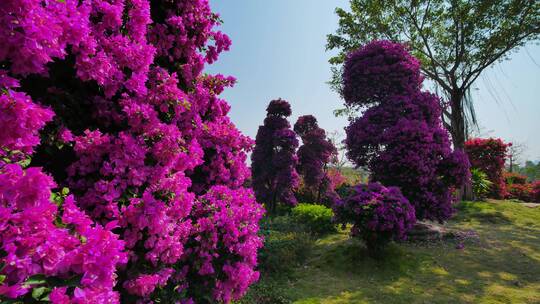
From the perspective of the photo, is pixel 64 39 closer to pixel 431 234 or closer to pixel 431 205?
pixel 431 205

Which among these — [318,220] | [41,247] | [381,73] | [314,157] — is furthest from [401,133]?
[41,247]

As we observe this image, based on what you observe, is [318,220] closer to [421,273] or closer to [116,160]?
[421,273]

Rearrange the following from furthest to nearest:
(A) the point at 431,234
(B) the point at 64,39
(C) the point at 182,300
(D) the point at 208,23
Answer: (A) the point at 431,234
(D) the point at 208,23
(C) the point at 182,300
(B) the point at 64,39

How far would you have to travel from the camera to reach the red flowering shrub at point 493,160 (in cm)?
2175

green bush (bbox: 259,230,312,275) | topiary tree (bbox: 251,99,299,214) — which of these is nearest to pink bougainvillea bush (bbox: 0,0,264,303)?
green bush (bbox: 259,230,312,275)

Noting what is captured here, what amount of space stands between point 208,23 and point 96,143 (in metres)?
2.63

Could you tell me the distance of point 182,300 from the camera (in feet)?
13.5

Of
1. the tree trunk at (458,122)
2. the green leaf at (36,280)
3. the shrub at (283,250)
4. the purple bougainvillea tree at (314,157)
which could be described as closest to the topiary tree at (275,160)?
the purple bougainvillea tree at (314,157)

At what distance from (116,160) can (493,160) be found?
2468cm

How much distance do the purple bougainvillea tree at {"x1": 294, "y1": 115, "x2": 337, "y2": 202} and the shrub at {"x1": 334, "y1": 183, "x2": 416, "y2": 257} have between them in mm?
8096

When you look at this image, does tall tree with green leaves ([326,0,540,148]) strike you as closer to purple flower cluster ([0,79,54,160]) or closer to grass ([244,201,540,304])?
grass ([244,201,540,304])

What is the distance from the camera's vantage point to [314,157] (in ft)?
56.7

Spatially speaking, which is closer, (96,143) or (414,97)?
(96,143)

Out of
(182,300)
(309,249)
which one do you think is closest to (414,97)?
(309,249)
